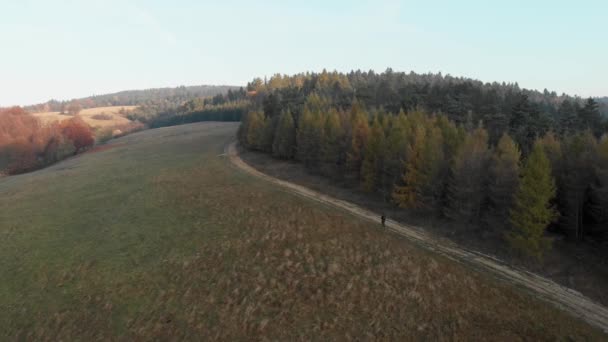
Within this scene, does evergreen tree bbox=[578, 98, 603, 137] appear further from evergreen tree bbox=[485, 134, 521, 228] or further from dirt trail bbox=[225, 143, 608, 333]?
dirt trail bbox=[225, 143, 608, 333]

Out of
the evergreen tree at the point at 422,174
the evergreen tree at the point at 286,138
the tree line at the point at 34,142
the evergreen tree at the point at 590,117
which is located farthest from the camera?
the tree line at the point at 34,142

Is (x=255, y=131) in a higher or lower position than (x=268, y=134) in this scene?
higher

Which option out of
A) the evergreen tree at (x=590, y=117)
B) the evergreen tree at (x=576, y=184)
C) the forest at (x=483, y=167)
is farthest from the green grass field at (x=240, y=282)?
the evergreen tree at (x=590, y=117)

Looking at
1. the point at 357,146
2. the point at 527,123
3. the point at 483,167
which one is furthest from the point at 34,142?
the point at 527,123

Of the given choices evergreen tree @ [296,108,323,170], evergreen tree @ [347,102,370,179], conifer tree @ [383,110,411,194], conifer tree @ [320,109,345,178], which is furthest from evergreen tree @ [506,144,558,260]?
evergreen tree @ [296,108,323,170]

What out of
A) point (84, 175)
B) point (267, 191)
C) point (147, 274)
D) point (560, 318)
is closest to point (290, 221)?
point (267, 191)

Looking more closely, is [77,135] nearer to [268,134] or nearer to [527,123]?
[268,134]

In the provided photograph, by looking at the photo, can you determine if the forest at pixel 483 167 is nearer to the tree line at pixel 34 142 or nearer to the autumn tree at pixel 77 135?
the tree line at pixel 34 142

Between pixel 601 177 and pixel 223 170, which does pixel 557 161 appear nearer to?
pixel 601 177
